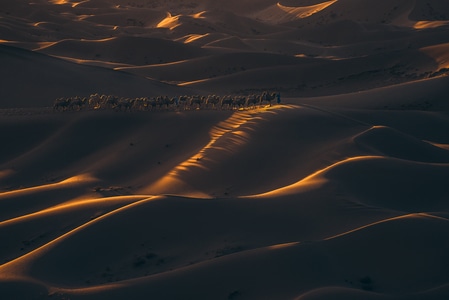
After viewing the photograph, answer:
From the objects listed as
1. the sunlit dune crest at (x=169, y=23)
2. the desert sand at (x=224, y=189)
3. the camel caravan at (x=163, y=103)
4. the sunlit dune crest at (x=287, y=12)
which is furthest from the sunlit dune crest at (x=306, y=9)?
the camel caravan at (x=163, y=103)

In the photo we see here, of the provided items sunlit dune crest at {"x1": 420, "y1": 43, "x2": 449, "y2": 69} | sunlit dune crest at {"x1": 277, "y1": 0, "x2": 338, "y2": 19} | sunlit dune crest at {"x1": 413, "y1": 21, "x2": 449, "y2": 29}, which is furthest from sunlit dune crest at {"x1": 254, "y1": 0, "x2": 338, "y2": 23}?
sunlit dune crest at {"x1": 420, "y1": 43, "x2": 449, "y2": 69}

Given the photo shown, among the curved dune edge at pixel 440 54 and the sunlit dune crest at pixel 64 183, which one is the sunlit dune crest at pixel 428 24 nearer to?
the curved dune edge at pixel 440 54

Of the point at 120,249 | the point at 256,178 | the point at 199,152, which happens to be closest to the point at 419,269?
the point at 120,249

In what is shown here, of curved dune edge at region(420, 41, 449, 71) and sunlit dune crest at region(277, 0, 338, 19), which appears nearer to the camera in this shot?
curved dune edge at region(420, 41, 449, 71)

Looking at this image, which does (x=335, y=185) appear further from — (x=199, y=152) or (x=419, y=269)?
(x=199, y=152)

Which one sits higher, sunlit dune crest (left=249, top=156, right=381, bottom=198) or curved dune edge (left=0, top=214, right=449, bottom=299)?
sunlit dune crest (left=249, top=156, right=381, bottom=198)

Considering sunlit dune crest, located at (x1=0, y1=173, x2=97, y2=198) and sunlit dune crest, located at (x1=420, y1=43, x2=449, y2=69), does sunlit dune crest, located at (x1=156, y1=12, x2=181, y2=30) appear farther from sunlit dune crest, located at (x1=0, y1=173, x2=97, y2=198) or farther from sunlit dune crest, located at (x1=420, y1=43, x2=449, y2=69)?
sunlit dune crest, located at (x1=0, y1=173, x2=97, y2=198)

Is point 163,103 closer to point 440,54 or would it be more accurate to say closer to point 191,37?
point 440,54

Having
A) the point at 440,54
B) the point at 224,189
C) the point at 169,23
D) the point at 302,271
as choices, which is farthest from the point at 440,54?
the point at 169,23
